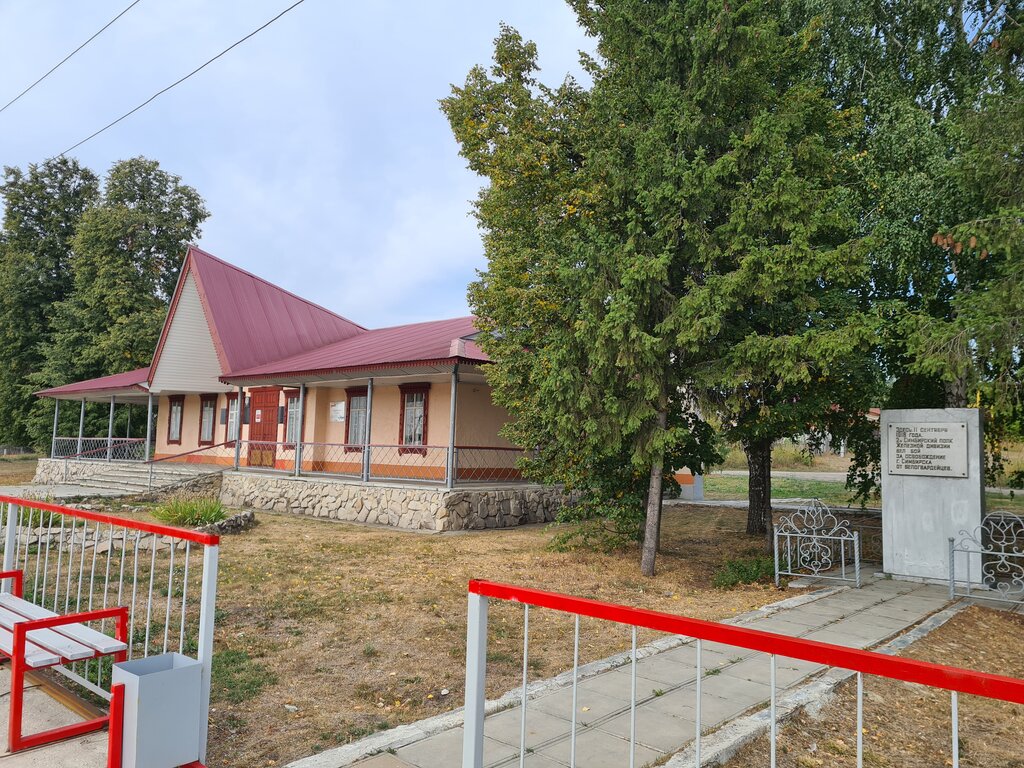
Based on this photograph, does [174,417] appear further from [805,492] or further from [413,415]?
[805,492]

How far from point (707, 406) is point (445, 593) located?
434 cm

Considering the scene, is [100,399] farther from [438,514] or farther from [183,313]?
[438,514]

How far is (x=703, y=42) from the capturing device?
330 inches

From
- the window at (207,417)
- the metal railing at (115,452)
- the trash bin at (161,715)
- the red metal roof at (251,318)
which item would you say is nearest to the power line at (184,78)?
the trash bin at (161,715)

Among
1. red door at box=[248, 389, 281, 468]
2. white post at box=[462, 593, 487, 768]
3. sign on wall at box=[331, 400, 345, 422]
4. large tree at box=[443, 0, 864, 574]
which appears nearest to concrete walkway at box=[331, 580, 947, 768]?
white post at box=[462, 593, 487, 768]

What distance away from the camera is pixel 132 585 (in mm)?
8109

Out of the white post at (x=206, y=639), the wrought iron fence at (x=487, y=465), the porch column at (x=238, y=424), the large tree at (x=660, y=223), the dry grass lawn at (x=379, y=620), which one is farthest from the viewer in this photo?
the porch column at (x=238, y=424)

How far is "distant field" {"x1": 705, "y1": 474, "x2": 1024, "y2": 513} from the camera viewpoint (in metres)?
19.7

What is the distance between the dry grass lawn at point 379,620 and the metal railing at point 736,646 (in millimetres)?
1878

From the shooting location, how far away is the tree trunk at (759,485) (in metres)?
11.7

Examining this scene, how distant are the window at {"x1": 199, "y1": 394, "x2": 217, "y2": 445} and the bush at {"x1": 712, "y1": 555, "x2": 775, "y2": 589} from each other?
799 inches

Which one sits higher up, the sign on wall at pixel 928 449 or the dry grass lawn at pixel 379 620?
the sign on wall at pixel 928 449

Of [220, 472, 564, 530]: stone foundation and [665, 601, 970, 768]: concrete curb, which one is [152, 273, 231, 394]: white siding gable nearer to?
[220, 472, 564, 530]: stone foundation

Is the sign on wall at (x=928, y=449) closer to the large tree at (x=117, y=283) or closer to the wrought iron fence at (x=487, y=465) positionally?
the wrought iron fence at (x=487, y=465)
